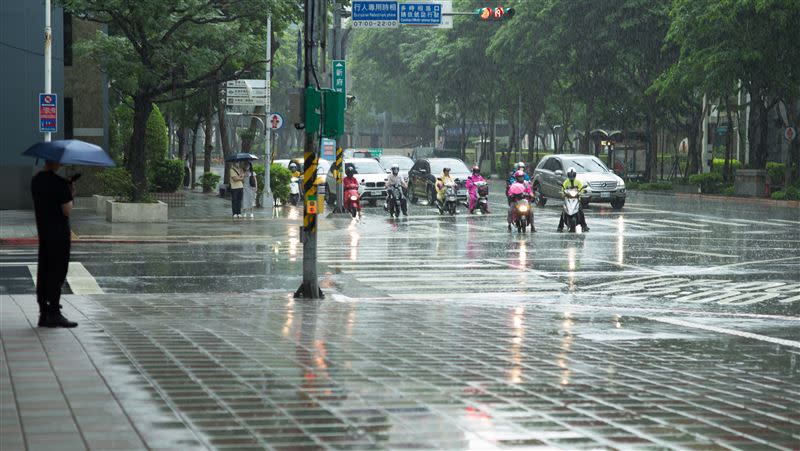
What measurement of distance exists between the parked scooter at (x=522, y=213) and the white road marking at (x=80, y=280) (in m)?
12.7

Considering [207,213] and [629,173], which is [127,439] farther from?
[629,173]

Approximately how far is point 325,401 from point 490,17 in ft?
102

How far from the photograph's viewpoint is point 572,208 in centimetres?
3014

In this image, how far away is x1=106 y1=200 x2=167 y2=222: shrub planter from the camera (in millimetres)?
31938

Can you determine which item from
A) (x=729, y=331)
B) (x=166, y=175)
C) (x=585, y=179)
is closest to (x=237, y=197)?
(x=585, y=179)

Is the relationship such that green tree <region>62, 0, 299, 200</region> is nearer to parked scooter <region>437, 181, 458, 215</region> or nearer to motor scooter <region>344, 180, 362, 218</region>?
motor scooter <region>344, 180, 362, 218</region>

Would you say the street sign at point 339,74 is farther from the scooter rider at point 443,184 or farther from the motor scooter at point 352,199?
the scooter rider at point 443,184

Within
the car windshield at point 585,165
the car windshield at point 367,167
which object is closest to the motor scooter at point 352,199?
the car windshield at point 367,167

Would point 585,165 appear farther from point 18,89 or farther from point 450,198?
point 18,89

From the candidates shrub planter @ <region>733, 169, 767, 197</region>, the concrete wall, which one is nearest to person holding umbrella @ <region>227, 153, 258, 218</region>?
the concrete wall

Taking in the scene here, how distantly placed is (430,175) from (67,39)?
1427 cm

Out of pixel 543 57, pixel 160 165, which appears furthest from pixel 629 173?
pixel 160 165

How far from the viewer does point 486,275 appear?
19.9 metres

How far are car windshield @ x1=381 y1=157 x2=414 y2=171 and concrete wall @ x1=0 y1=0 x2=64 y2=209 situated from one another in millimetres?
19653
